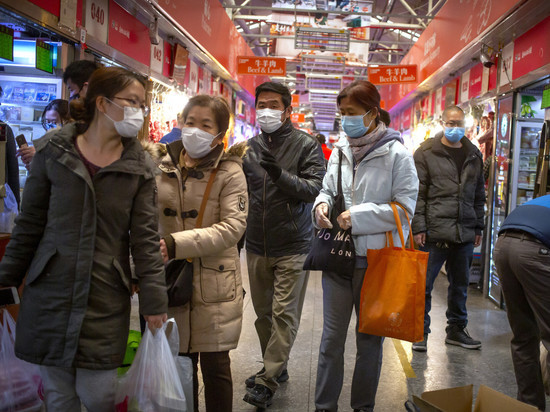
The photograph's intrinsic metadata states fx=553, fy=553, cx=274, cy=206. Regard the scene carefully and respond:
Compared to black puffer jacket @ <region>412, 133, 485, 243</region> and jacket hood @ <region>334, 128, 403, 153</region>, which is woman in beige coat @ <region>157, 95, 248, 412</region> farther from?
black puffer jacket @ <region>412, 133, 485, 243</region>

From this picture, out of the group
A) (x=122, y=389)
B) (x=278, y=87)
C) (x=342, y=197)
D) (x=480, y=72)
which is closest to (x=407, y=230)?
(x=342, y=197)

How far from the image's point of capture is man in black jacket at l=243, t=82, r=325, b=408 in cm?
335

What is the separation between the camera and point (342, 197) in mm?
3006

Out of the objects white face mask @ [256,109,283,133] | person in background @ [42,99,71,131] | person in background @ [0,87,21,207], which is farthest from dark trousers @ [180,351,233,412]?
person in background @ [0,87,21,207]

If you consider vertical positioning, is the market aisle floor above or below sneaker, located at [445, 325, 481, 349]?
below

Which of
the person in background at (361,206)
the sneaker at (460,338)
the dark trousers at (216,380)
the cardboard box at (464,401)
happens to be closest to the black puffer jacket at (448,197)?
the sneaker at (460,338)

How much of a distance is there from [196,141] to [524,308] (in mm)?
1976

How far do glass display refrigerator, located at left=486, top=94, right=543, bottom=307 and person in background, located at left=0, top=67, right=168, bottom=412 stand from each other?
4.91 metres

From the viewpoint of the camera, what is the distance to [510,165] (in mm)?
6152

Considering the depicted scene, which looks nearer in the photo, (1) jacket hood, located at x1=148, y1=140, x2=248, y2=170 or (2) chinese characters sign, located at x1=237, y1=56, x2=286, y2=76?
(1) jacket hood, located at x1=148, y1=140, x2=248, y2=170

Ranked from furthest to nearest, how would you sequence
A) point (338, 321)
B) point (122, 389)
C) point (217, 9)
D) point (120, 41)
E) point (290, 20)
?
point (290, 20) < point (217, 9) < point (120, 41) < point (338, 321) < point (122, 389)

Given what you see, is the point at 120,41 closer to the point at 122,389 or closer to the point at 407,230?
the point at 407,230

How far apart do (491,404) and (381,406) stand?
105 cm

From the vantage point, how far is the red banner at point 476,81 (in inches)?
301
